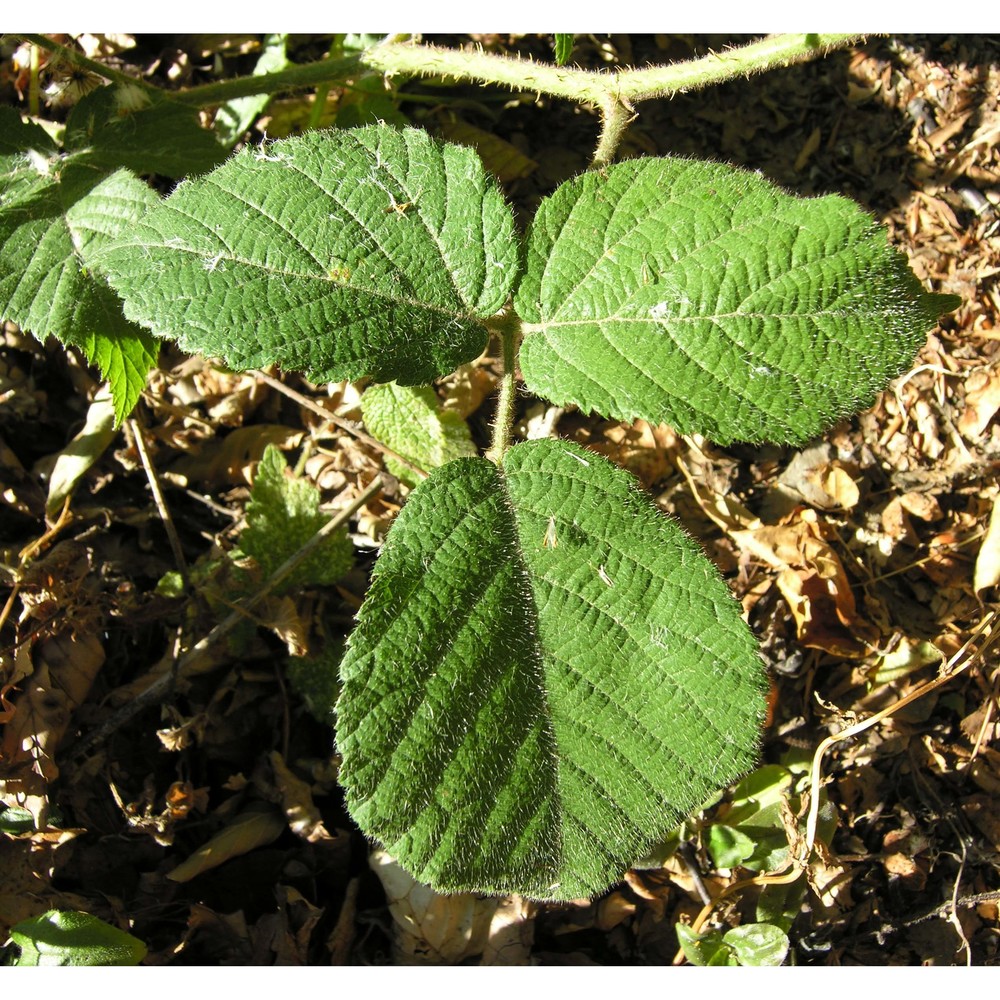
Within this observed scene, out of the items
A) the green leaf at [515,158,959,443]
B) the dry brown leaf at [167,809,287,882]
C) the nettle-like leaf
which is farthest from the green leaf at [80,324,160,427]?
the dry brown leaf at [167,809,287,882]

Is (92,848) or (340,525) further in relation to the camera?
(340,525)

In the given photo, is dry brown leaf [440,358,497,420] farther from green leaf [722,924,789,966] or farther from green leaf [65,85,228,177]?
green leaf [722,924,789,966]

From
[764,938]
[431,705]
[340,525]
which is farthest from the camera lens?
[340,525]

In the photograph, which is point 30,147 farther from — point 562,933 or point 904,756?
point 904,756

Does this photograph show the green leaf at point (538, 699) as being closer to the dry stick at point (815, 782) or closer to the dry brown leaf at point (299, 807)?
the dry stick at point (815, 782)

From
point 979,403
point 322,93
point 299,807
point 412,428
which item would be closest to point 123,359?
point 412,428

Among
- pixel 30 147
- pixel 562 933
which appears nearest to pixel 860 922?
pixel 562 933

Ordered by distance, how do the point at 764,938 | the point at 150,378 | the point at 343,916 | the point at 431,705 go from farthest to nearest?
the point at 150,378, the point at 343,916, the point at 764,938, the point at 431,705
